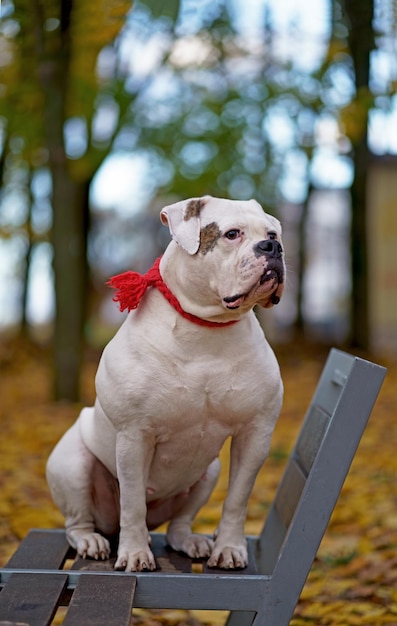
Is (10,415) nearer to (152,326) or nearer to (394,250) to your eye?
(152,326)

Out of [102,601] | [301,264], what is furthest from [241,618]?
[301,264]

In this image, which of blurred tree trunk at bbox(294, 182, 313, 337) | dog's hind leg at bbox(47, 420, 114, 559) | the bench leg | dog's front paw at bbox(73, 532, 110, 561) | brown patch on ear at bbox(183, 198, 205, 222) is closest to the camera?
brown patch on ear at bbox(183, 198, 205, 222)

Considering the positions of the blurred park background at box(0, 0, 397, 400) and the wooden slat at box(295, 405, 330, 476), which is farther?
the blurred park background at box(0, 0, 397, 400)

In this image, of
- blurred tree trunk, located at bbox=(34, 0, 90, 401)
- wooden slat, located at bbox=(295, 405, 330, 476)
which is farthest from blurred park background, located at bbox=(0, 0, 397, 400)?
wooden slat, located at bbox=(295, 405, 330, 476)

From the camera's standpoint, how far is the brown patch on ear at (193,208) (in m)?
2.69

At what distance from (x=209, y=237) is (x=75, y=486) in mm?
1042

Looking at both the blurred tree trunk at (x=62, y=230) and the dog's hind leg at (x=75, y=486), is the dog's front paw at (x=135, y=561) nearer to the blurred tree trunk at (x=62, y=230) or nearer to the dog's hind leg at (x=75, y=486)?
the dog's hind leg at (x=75, y=486)

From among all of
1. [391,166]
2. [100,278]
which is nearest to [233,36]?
[391,166]

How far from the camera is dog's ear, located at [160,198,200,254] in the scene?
2.64 m

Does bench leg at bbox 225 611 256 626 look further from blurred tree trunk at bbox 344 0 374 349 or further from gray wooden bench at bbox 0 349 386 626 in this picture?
blurred tree trunk at bbox 344 0 374 349

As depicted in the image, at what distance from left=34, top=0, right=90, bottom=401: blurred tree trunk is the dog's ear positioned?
639 centimetres

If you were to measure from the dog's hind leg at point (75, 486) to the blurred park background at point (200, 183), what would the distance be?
977mm

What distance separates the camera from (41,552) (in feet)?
9.88

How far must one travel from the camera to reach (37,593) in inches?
96.0
